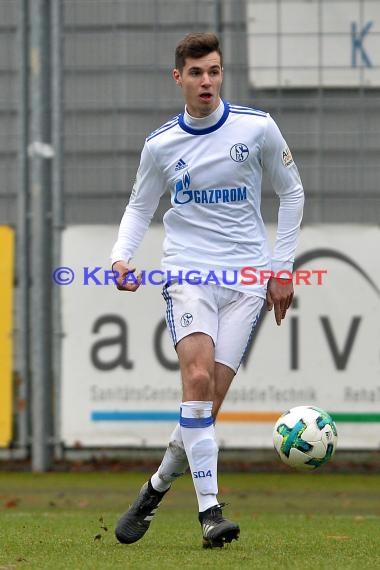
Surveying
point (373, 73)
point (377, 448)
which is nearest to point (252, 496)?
point (377, 448)

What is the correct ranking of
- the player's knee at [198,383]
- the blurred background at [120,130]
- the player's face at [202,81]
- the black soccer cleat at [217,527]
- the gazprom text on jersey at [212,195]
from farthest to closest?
the blurred background at [120,130]
the gazprom text on jersey at [212,195]
the player's face at [202,81]
the player's knee at [198,383]
the black soccer cleat at [217,527]

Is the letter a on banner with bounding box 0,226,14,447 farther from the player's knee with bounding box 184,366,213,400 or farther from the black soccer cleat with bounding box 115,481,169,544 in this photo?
the player's knee with bounding box 184,366,213,400

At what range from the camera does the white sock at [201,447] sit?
5691mm

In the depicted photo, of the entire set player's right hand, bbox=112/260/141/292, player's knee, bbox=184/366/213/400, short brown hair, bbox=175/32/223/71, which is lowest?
player's knee, bbox=184/366/213/400

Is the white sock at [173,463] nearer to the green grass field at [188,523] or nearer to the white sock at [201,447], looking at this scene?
the white sock at [201,447]

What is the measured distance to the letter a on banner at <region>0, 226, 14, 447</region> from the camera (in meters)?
11.0

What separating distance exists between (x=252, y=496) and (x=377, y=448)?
1455mm

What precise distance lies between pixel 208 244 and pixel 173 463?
35.9 inches

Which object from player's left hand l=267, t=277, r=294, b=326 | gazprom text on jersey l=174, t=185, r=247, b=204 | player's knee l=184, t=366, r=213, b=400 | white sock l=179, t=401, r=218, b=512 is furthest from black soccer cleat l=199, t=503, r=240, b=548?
gazprom text on jersey l=174, t=185, r=247, b=204

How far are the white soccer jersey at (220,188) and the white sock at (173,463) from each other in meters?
0.68

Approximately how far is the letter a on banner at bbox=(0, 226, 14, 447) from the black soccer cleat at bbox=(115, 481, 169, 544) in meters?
5.09

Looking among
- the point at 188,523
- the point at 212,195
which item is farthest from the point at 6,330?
the point at 212,195

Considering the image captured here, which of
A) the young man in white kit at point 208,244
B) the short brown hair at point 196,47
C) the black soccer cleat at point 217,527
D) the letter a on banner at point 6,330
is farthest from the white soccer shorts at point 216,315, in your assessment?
the letter a on banner at point 6,330

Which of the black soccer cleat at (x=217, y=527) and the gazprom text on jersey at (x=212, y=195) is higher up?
the gazprom text on jersey at (x=212, y=195)
